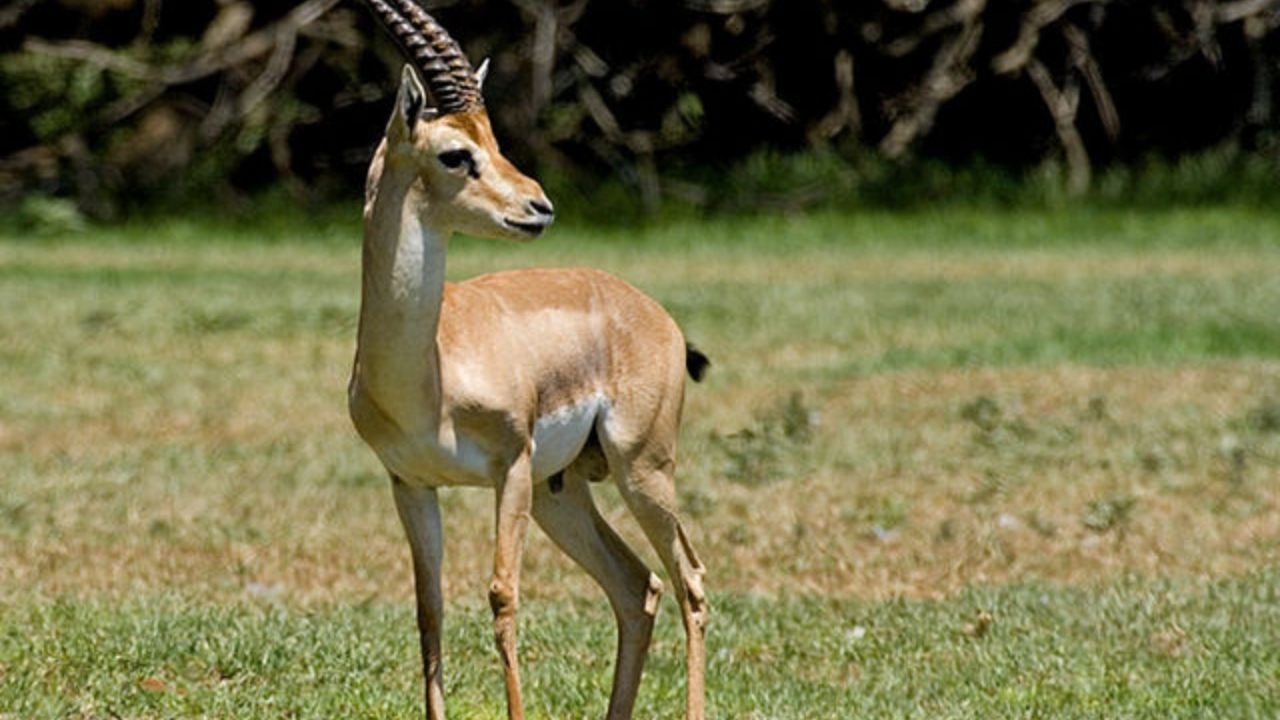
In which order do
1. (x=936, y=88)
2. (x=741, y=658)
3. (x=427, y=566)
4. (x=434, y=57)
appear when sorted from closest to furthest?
(x=434, y=57) < (x=427, y=566) < (x=741, y=658) < (x=936, y=88)

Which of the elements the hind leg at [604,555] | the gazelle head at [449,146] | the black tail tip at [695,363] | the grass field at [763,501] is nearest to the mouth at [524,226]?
the gazelle head at [449,146]

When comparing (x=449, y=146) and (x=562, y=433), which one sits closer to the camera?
(x=449, y=146)

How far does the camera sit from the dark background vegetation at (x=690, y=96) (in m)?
21.0

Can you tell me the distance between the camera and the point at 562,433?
6406 millimetres

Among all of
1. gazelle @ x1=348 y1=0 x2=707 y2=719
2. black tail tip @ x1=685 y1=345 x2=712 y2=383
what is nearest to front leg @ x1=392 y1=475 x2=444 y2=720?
gazelle @ x1=348 y1=0 x2=707 y2=719

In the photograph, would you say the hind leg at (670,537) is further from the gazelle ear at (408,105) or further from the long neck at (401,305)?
the gazelle ear at (408,105)

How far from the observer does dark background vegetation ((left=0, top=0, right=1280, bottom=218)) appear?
20969 millimetres

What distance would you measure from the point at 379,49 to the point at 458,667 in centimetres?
1415

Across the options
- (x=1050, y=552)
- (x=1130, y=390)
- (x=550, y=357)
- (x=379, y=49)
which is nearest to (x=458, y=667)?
(x=550, y=357)

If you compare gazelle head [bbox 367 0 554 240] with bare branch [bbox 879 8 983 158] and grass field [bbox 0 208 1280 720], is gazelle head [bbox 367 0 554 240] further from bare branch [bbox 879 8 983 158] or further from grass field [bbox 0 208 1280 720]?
bare branch [bbox 879 8 983 158]

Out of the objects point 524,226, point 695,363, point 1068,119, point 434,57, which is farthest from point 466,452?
point 1068,119

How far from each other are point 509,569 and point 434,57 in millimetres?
1159

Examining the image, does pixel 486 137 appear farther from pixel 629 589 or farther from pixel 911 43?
pixel 911 43

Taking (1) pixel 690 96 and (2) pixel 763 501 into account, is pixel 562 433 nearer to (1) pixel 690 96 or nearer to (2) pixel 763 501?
(2) pixel 763 501
